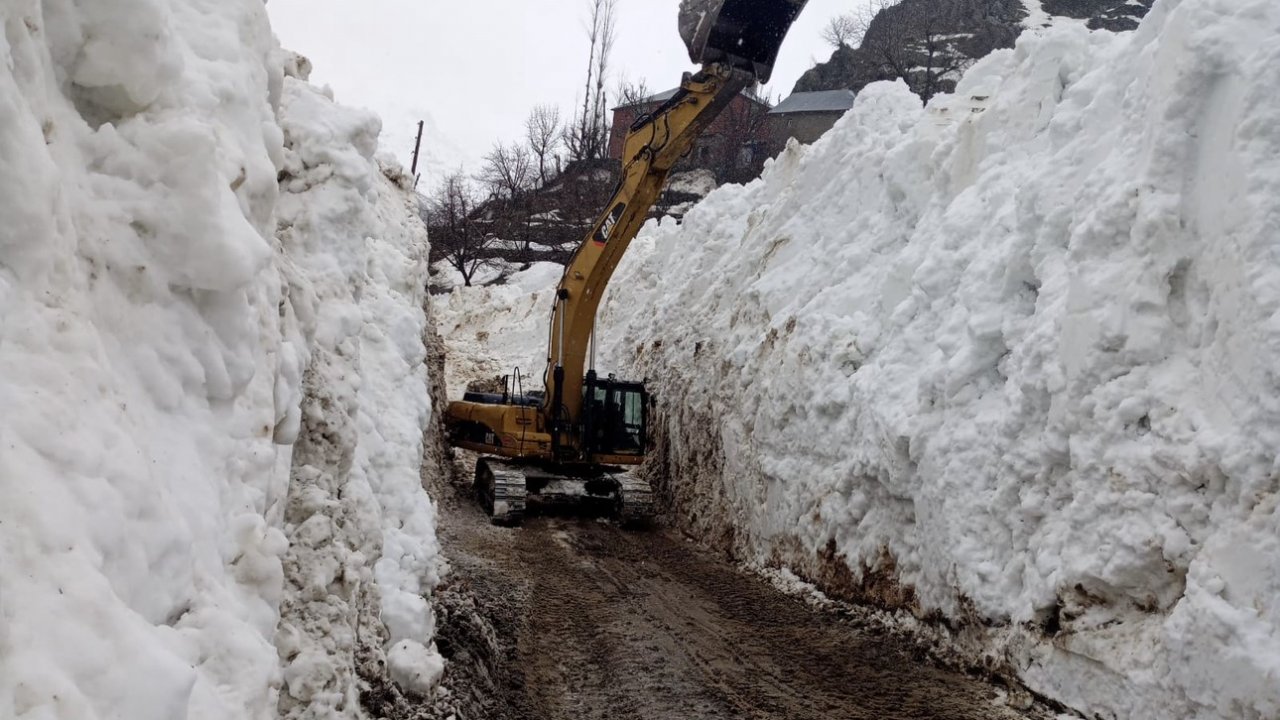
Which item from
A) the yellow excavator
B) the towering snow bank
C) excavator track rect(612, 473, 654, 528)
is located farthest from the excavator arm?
the towering snow bank

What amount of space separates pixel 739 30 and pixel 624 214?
10.5 feet

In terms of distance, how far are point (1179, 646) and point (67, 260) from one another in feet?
18.7

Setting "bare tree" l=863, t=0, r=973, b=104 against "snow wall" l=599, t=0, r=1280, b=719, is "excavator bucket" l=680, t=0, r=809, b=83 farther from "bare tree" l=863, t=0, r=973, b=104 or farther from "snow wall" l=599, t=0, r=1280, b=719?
"bare tree" l=863, t=0, r=973, b=104

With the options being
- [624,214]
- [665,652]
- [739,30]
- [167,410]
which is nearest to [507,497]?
[624,214]

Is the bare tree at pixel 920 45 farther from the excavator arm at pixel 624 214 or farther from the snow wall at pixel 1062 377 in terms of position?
the snow wall at pixel 1062 377

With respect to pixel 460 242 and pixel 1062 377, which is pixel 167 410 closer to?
pixel 1062 377

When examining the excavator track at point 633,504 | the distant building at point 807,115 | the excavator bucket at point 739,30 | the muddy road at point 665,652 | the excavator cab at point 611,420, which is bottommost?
the muddy road at point 665,652

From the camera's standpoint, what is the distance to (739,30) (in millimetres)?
11695

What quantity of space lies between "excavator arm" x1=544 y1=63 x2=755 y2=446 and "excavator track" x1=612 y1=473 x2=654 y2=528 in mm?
1363

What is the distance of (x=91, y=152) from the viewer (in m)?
3.16

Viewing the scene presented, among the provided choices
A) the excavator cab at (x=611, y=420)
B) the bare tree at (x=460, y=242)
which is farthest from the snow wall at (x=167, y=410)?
the bare tree at (x=460, y=242)

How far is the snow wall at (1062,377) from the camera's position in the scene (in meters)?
5.23

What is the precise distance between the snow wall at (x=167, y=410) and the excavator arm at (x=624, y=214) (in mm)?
8104

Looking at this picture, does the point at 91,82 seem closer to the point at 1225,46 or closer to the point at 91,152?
the point at 91,152
